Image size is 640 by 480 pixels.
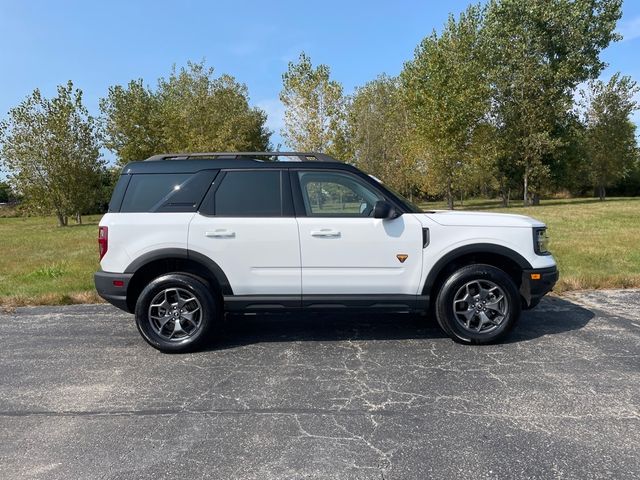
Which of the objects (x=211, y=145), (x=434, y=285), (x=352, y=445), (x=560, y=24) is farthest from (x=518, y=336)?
(x=560, y=24)

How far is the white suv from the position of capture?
473cm

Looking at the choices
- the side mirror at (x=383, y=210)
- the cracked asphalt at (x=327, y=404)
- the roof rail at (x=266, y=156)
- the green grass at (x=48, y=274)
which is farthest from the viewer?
the green grass at (x=48, y=274)

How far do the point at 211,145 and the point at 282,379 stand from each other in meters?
27.3

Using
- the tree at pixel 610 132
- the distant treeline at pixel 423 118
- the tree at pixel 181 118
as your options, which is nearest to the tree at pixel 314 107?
the distant treeline at pixel 423 118

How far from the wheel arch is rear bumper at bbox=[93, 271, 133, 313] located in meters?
0.04

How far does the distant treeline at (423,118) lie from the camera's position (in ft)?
88.9

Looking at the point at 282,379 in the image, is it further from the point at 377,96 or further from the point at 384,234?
the point at 377,96

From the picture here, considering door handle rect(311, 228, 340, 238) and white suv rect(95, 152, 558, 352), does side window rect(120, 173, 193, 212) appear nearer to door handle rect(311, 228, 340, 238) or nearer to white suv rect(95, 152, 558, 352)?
white suv rect(95, 152, 558, 352)

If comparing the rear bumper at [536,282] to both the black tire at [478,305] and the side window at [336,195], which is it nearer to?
the black tire at [478,305]

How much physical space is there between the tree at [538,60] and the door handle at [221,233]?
3120 centimetres

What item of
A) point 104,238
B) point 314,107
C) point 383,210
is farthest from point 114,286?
point 314,107

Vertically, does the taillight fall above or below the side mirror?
below

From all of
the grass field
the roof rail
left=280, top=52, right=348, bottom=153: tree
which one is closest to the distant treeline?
left=280, top=52, right=348, bottom=153: tree

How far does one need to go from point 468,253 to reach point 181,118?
2948cm
